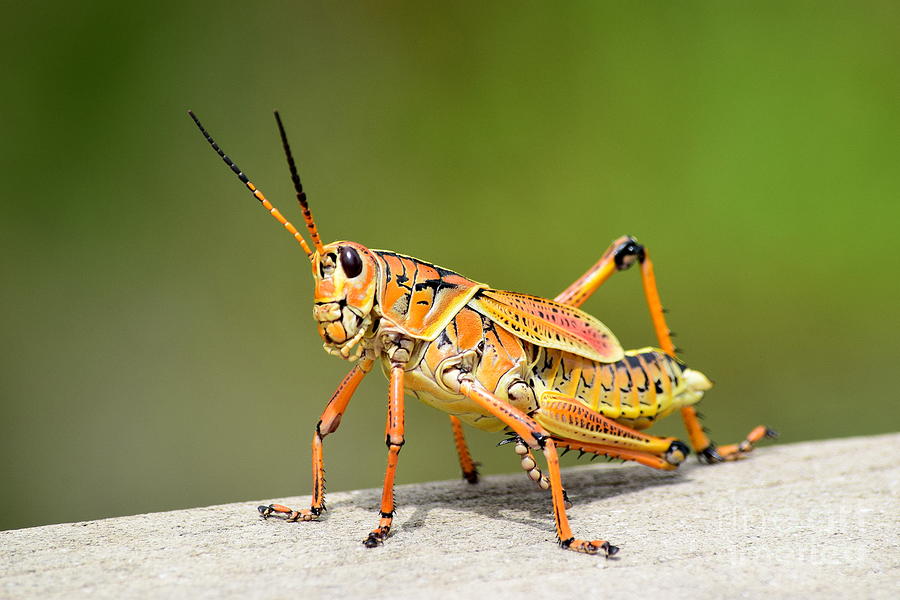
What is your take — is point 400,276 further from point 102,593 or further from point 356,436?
point 356,436

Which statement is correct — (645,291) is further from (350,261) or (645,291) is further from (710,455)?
(350,261)

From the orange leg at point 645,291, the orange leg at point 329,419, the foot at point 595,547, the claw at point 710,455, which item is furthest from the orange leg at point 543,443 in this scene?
the claw at point 710,455

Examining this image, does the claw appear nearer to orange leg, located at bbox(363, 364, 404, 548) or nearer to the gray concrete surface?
the gray concrete surface

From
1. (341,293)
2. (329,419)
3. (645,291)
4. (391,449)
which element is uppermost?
(645,291)

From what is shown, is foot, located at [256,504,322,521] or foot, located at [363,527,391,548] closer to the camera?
foot, located at [363,527,391,548]

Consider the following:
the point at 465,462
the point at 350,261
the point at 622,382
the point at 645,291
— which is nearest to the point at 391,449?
the point at 350,261

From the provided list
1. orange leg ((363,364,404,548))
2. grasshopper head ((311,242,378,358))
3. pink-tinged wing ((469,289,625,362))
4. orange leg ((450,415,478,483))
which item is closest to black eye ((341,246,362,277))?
grasshopper head ((311,242,378,358))

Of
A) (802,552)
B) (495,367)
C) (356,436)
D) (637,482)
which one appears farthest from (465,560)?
(356,436)
